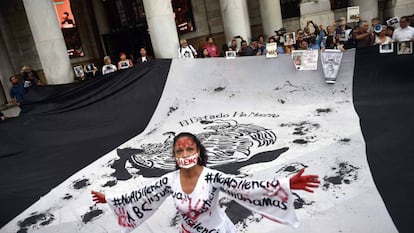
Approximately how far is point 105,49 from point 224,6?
8.28 meters

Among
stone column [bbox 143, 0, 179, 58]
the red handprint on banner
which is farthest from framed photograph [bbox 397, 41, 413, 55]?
stone column [bbox 143, 0, 179, 58]

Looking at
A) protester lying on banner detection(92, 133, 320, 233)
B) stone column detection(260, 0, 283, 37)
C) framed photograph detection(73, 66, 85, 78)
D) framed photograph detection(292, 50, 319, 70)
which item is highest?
stone column detection(260, 0, 283, 37)

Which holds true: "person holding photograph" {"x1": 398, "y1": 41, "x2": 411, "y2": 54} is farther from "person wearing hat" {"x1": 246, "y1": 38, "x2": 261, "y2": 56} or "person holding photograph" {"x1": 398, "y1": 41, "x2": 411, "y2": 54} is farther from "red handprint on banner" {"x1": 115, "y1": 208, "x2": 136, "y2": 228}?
"red handprint on banner" {"x1": 115, "y1": 208, "x2": 136, "y2": 228}

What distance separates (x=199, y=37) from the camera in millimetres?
17344

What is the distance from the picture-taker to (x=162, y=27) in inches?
374

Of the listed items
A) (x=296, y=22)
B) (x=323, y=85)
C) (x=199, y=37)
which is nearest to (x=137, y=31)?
(x=199, y=37)

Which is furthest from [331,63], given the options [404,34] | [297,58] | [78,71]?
[78,71]

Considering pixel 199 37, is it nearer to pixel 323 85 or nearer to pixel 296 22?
pixel 296 22

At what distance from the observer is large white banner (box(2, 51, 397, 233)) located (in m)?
3.50

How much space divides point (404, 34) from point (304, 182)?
21.1 ft

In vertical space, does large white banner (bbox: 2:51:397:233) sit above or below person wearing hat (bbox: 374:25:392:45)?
below

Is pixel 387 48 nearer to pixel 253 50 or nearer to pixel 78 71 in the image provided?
pixel 253 50

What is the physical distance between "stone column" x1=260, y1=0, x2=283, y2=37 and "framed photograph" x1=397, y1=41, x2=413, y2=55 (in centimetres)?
1079

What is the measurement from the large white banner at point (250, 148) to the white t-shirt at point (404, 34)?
151 cm
